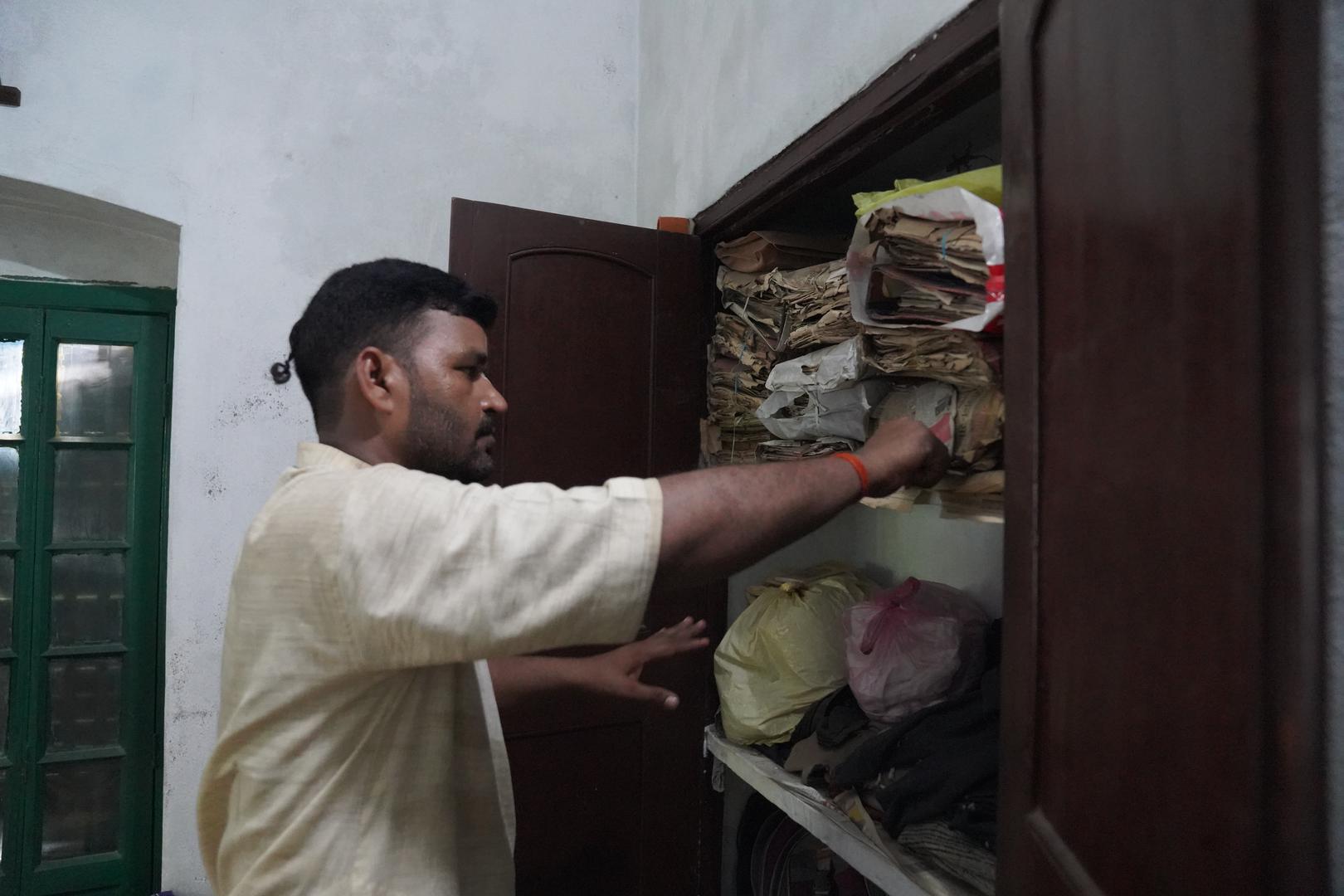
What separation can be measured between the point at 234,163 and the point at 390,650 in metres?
1.82

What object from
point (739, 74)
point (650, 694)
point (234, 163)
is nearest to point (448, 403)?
point (650, 694)

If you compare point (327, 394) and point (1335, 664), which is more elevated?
point (327, 394)

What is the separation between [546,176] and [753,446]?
116 centimetres

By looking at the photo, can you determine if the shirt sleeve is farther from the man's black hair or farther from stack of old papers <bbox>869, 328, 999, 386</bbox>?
stack of old papers <bbox>869, 328, 999, 386</bbox>

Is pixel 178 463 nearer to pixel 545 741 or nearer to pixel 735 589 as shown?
pixel 545 741

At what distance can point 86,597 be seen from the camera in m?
2.18

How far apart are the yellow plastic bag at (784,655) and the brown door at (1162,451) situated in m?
0.80

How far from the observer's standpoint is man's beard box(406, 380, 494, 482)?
101 centimetres

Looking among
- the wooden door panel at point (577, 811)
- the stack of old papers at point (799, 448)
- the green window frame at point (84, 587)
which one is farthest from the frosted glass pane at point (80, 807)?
the stack of old papers at point (799, 448)

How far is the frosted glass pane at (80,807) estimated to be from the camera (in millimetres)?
2133

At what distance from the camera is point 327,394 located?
1040 mm

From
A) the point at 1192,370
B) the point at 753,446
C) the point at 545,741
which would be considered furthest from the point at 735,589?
the point at 1192,370

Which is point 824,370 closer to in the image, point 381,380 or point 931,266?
point 931,266

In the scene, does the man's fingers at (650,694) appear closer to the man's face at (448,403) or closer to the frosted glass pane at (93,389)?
the man's face at (448,403)
